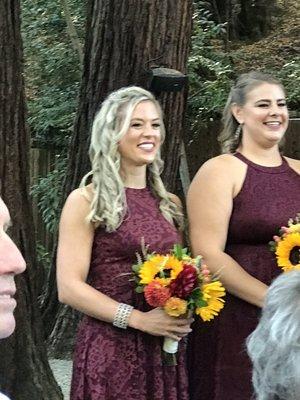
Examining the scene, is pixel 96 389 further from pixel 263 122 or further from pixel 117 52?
pixel 117 52

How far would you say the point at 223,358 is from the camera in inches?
157

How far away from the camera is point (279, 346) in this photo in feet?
6.01

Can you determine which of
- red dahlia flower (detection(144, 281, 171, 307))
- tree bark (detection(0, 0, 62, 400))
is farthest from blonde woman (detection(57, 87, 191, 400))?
tree bark (detection(0, 0, 62, 400))

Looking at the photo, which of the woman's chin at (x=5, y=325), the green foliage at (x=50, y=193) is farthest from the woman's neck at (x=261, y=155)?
the green foliage at (x=50, y=193)

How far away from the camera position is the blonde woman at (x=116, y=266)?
3627 mm

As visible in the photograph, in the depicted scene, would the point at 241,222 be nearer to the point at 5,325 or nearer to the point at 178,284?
the point at 178,284

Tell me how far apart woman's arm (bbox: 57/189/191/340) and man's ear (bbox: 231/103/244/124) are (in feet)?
2.87

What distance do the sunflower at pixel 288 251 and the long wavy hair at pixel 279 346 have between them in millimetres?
1714

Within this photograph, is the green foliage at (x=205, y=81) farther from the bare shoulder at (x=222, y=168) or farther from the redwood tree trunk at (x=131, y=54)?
the bare shoulder at (x=222, y=168)

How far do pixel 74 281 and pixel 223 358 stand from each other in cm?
82

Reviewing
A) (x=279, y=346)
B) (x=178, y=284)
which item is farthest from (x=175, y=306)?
(x=279, y=346)

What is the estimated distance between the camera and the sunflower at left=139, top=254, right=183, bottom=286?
3.49 m

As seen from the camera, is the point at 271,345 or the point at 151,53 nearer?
the point at 271,345

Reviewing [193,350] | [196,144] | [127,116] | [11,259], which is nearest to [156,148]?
[127,116]
